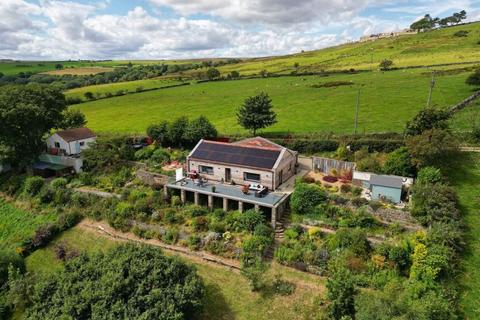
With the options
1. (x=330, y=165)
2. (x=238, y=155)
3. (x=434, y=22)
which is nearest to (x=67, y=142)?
(x=238, y=155)

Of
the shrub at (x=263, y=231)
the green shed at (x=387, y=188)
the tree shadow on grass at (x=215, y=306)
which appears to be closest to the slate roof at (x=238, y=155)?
the shrub at (x=263, y=231)

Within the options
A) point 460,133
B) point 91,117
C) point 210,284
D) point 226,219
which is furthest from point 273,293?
point 91,117

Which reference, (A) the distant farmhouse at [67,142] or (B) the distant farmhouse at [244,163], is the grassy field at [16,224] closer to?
(A) the distant farmhouse at [67,142]

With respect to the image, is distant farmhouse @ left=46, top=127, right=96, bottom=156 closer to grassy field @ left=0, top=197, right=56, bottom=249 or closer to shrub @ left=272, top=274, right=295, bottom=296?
grassy field @ left=0, top=197, right=56, bottom=249

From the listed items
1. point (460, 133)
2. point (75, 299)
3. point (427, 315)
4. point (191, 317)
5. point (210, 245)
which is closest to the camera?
point (427, 315)

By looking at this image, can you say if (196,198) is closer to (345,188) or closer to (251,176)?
(251,176)

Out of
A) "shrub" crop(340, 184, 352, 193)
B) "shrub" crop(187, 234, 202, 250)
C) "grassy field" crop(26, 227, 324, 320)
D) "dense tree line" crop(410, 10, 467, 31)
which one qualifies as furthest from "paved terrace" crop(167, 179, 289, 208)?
"dense tree line" crop(410, 10, 467, 31)

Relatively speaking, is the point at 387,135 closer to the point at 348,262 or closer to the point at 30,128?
the point at 348,262
